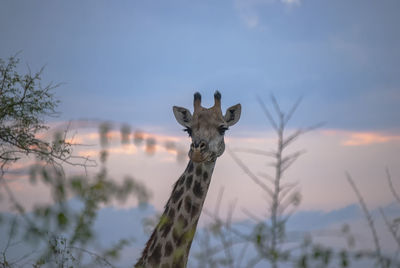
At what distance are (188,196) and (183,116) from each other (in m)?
2.07

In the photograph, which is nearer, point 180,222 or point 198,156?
point 180,222

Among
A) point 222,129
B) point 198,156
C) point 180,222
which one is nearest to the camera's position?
point 180,222

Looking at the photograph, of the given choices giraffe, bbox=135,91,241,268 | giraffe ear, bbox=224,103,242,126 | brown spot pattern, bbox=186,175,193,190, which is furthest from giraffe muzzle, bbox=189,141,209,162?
giraffe ear, bbox=224,103,242,126

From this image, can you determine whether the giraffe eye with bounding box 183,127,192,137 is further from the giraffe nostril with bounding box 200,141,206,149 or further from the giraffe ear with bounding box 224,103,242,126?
the giraffe ear with bounding box 224,103,242,126

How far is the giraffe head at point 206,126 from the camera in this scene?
28.6ft

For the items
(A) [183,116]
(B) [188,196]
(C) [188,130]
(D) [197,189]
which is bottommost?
(B) [188,196]

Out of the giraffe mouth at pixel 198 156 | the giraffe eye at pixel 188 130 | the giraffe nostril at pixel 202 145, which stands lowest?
the giraffe mouth at pixel 198 156

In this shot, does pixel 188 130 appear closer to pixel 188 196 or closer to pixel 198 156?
pixel 198 156

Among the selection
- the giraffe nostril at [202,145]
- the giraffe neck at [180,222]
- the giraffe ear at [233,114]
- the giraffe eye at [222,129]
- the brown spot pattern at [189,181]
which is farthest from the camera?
the giraffe ear at [233,114]

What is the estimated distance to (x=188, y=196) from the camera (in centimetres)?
874

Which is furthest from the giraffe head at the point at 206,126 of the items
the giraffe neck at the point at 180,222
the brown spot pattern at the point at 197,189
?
the brown spot pattern at the point at 197,189

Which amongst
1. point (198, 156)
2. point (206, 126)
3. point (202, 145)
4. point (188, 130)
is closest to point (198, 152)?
point (198, 156)

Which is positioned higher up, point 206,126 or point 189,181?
point 206,126

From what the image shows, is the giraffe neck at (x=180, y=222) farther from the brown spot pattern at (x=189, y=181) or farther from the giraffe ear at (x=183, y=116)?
the giraffe ear at (x=183, y=116)
